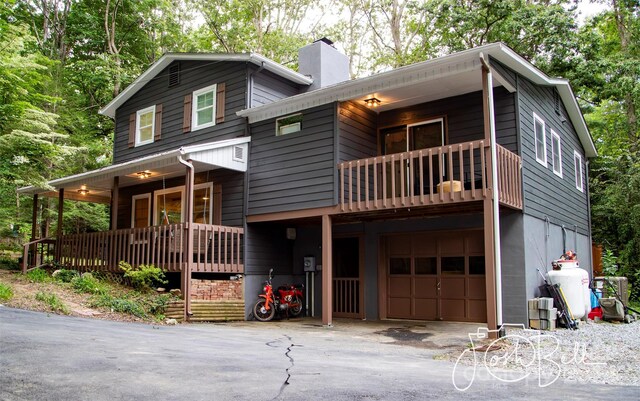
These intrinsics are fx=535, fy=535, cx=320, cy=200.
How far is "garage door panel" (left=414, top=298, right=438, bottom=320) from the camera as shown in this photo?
42.8ft

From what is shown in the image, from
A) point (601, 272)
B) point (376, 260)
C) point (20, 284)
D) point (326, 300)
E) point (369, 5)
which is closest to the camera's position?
point (326, 300)

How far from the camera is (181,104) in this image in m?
16.9

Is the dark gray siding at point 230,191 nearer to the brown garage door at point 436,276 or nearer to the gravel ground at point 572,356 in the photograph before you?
the brown garage door at point 436,276

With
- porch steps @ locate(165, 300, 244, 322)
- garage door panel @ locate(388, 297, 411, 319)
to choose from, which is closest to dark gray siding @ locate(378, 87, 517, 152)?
garage door panel @ locate(388, 297, 411, 319)

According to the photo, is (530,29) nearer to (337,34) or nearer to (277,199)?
(337,34)

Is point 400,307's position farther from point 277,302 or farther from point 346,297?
point 277,302

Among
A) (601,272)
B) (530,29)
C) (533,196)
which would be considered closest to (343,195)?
(533,196)

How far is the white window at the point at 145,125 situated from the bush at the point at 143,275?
19.3 ft

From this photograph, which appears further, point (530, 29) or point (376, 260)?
point (530, 29)

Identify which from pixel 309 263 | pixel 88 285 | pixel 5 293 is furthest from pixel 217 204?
pixel 5 293

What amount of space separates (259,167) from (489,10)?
13408 mm

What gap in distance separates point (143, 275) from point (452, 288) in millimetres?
7405

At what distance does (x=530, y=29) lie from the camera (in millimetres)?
21156

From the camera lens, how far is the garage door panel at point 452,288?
41.6 feet
